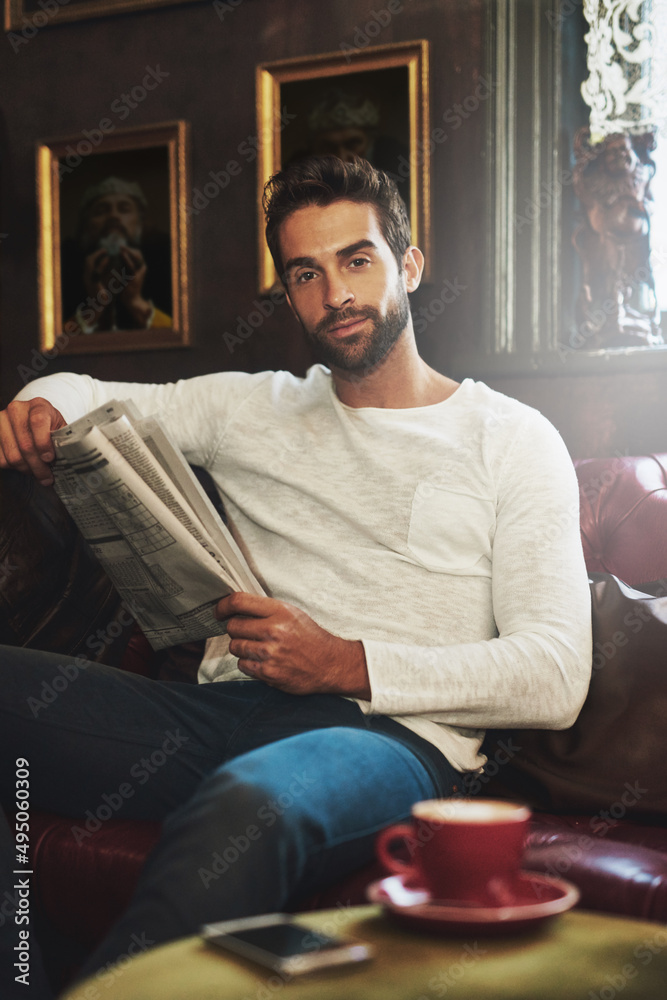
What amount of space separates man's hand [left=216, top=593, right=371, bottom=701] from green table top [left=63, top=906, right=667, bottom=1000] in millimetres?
589

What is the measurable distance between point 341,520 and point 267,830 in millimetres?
690

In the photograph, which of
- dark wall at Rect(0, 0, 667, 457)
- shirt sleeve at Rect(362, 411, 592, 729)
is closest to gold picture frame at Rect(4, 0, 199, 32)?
dark wall at Rect(0, 0, 667, 457)

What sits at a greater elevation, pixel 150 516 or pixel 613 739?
pixel 150 516

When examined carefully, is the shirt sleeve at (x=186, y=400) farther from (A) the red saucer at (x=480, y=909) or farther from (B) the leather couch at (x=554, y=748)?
(A) the red saucer at (x=480, y=909)

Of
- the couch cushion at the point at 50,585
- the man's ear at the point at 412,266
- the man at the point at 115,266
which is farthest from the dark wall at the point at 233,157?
the couch cushion at the point at 50,585

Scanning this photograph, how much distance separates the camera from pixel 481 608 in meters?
1.44

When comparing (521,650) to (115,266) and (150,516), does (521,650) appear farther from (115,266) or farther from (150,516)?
(115,266)

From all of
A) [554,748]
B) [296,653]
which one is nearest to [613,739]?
[554,748]

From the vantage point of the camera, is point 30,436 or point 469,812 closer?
point 469,812

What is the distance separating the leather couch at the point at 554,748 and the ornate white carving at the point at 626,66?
1145 millimetres

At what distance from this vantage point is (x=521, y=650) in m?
1.22

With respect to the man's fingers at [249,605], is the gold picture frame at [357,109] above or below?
above

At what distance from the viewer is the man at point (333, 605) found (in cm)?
100

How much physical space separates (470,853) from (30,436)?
1.15 meters
